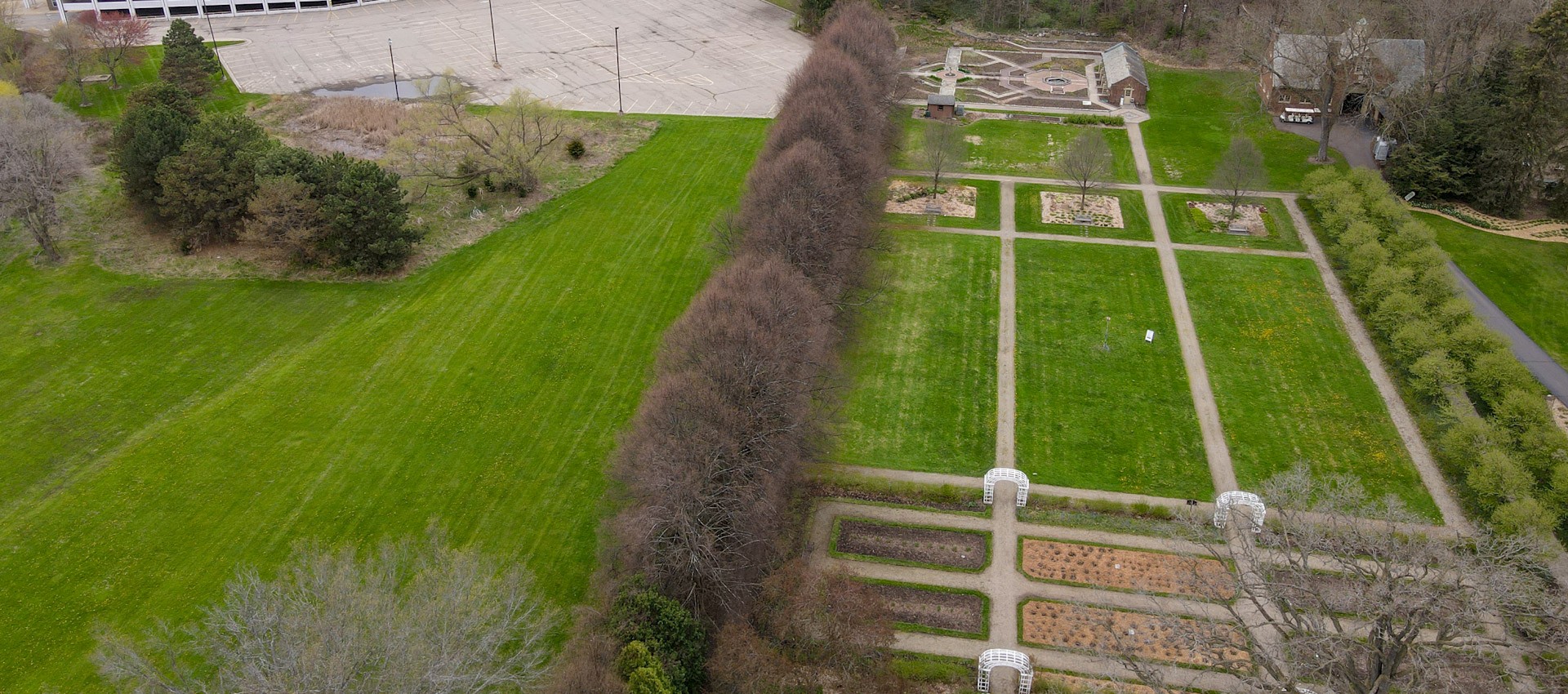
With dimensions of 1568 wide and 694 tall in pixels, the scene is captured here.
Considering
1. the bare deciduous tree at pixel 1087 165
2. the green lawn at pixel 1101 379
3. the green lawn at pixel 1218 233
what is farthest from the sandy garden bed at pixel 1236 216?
the green lawn at pixel 1101 379

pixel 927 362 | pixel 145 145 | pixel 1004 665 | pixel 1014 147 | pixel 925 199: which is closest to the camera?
pixel 1004 665

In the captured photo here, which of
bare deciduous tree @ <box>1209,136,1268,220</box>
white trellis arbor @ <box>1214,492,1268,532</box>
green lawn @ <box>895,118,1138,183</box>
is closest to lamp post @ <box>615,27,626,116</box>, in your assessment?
green lawn @ <box>895,118,1138,183</box>

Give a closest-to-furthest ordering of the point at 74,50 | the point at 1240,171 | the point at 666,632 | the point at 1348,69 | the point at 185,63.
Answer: the point at 666,632, the point at 1240,171, the point at 1348,69, the point at 185,63, the point at 74,50

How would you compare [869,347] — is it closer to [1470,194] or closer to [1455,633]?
[1455,633]

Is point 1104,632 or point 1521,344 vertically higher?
point 1521,344

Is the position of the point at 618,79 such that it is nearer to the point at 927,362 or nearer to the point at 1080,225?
the point at 1080,225

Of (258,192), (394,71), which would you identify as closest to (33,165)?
(258,192)
